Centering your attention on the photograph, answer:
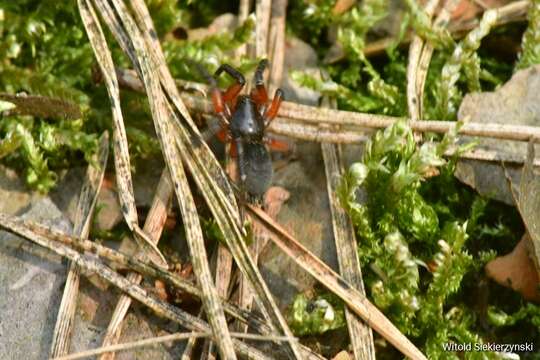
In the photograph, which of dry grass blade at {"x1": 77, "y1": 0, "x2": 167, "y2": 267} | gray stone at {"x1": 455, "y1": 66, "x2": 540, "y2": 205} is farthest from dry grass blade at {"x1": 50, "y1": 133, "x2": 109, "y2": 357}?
gray stone at {"x1": 455, "y1": 66, "x2": 540, "y2": 205}

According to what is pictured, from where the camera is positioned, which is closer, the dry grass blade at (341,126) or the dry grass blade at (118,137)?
the dry grass blade at (118,137)

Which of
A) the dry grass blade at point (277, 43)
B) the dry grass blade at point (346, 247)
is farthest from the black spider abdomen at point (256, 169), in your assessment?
the dry grass blade at point (277, 43)

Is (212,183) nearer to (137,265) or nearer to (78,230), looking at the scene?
(137,265)

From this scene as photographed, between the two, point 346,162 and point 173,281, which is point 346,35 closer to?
point 346,162

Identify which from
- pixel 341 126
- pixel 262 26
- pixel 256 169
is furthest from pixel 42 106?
pixel 341 126

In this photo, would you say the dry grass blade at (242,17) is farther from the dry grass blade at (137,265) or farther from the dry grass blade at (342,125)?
the dry grass blade at (137,265)

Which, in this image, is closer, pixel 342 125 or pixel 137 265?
pixel 137 265

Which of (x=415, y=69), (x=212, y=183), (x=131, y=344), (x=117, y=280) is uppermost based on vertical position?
(x=415, y=69)

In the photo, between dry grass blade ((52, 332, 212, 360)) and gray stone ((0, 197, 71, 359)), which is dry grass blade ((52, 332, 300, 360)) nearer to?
dry grass blade ((52, 332, 212, 360))
